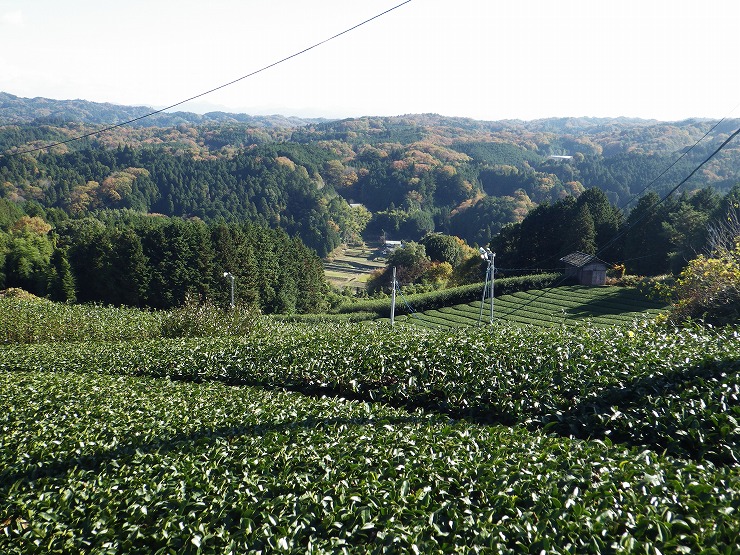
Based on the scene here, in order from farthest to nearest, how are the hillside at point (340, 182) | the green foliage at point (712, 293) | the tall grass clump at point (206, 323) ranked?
the hillside at point (340, 182)
the tall grass clump at point (206, 323)
the green foliage at point (712, 293)

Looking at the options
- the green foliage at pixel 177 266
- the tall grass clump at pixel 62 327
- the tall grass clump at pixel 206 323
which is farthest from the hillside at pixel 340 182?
the tall grass clump at pixel 206 323

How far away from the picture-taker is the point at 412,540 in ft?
12.4

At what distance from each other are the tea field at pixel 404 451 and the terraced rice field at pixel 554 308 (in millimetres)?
20350

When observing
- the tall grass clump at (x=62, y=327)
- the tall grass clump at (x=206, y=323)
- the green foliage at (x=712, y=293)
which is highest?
the green foliage at (x=712, y=293)

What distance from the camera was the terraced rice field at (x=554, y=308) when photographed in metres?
29.6

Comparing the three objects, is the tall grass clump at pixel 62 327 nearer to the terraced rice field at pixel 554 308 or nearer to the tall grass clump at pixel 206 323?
the tall grass clump at pixel 206 323

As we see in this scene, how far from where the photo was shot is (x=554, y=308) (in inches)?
1304

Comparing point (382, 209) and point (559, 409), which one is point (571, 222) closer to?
point (559, 409)

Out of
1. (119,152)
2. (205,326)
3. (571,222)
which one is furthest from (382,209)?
(205,326)

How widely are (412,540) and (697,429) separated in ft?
10.7

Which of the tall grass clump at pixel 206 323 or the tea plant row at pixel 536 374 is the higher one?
the tea plant row at pixel 536 374

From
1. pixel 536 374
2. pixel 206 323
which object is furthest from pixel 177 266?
pixel 536 374

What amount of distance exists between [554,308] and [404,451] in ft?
97.7

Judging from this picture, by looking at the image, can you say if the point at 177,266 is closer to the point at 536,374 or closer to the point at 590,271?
the point at 590,271
